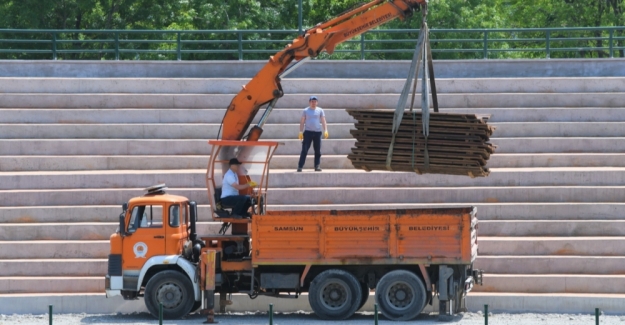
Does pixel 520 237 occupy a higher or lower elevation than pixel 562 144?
lower

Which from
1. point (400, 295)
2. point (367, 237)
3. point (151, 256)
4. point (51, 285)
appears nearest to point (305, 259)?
point (367, 237)

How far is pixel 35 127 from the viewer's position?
26.0m

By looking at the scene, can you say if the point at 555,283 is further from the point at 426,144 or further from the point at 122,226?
the point at 122,226

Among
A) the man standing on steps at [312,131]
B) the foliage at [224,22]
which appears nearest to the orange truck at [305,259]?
the man standing on steps at [312,131]

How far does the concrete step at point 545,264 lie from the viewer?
70.4 feet

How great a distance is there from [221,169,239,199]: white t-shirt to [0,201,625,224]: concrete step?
298cm

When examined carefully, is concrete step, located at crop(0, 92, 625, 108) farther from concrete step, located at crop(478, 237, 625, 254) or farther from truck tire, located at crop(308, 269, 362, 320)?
truck tire, located at crop(308, 269, 362, 320)

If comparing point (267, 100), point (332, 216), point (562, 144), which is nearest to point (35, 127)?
point (267, 100)

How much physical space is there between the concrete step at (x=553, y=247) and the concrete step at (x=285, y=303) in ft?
3.76

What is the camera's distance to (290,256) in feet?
63.4

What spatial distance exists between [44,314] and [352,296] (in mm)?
5396

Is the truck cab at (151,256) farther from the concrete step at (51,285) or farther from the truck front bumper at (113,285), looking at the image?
the concrete step at (51,285)

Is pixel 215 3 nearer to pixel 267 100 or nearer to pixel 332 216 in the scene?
pixel 267 100

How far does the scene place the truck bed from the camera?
19.0 meters
